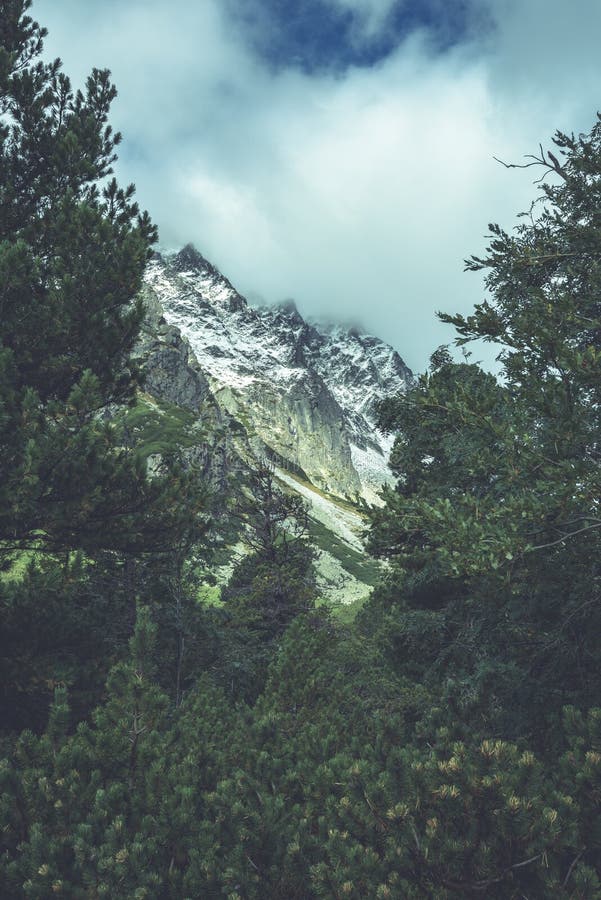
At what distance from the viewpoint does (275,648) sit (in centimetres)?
1342

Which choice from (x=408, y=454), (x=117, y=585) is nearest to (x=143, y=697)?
(x=117, y=585)

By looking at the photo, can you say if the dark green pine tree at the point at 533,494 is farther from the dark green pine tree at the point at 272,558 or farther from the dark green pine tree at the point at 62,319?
the dark green pine tree at the point at 272,558

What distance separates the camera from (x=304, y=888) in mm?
3666

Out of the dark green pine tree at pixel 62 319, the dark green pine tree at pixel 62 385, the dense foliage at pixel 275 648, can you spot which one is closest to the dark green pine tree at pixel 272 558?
the dense foliage at pixel 275 648

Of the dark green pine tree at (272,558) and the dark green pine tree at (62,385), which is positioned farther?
the dark green pine tree at (272,558)

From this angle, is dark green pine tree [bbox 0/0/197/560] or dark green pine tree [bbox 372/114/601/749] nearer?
dark green pine tree [bbox 372/114/601/749]

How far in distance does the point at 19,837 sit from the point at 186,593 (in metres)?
9.44

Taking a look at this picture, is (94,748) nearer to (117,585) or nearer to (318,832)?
(318,832)

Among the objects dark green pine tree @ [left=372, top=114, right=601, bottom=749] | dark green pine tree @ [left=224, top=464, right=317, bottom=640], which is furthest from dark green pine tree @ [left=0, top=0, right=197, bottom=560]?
dark green pine tree @ [left=224, top=464, right=317, bottom=640]

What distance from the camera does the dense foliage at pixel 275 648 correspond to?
134 inches

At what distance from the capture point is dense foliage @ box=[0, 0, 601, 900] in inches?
134

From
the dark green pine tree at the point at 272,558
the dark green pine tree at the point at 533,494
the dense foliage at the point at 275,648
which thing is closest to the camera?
the dense foliage at the point at 275,648

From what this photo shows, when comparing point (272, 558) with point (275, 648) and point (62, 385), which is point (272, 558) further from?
point (62, 385)

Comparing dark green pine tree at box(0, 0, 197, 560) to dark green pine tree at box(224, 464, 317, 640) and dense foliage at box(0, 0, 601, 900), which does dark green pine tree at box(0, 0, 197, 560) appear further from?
dark green pine tree at box(224, 464, 317, 640)
